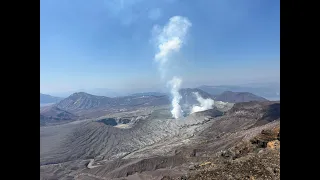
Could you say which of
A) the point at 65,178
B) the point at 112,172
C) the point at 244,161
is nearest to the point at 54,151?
the point at 65,178

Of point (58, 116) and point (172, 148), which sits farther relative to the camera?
point (58, 116)

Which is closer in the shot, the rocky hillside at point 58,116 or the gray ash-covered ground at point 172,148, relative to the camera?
the gray ash-covered ground at point 172,148

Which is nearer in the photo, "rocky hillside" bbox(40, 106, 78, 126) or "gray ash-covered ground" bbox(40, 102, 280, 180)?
"gray ash-covered ground" bbox(40, 102, 280, 180)
